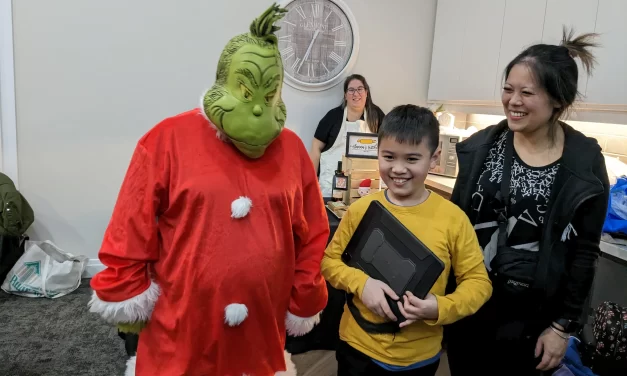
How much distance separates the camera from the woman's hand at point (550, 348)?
1.08 metres

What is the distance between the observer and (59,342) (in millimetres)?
2041

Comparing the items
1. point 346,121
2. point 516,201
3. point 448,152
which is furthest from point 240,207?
point 448,152

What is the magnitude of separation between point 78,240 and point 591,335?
8.68 feet

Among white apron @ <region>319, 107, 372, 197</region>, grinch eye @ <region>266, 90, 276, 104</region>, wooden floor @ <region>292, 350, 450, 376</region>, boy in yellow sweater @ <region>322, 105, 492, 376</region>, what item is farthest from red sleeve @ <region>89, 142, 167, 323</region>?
white apron @ <region>319, 107, 372, 197</region>

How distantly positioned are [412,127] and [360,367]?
Answer: 585 mm

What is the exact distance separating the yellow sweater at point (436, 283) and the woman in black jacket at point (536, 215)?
10 centimetres

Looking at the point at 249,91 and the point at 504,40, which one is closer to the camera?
the point at 249,91

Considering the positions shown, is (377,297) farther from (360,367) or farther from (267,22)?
(267,22)

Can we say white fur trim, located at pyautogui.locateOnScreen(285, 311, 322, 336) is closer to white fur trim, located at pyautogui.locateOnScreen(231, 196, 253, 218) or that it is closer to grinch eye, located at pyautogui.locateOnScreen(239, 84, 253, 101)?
white fur trim, located at pyautogui.locateOnScreen(231, 196, 253, 218)

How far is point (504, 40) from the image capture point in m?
2.32

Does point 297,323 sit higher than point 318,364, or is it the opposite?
point 297,323

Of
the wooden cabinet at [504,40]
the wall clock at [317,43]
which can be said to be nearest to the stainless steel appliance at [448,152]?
the wooden cabinet at [504,40]

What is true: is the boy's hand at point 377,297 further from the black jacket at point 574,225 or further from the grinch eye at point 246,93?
the grinch eye at point 246,93

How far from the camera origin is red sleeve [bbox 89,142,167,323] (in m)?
0.92
